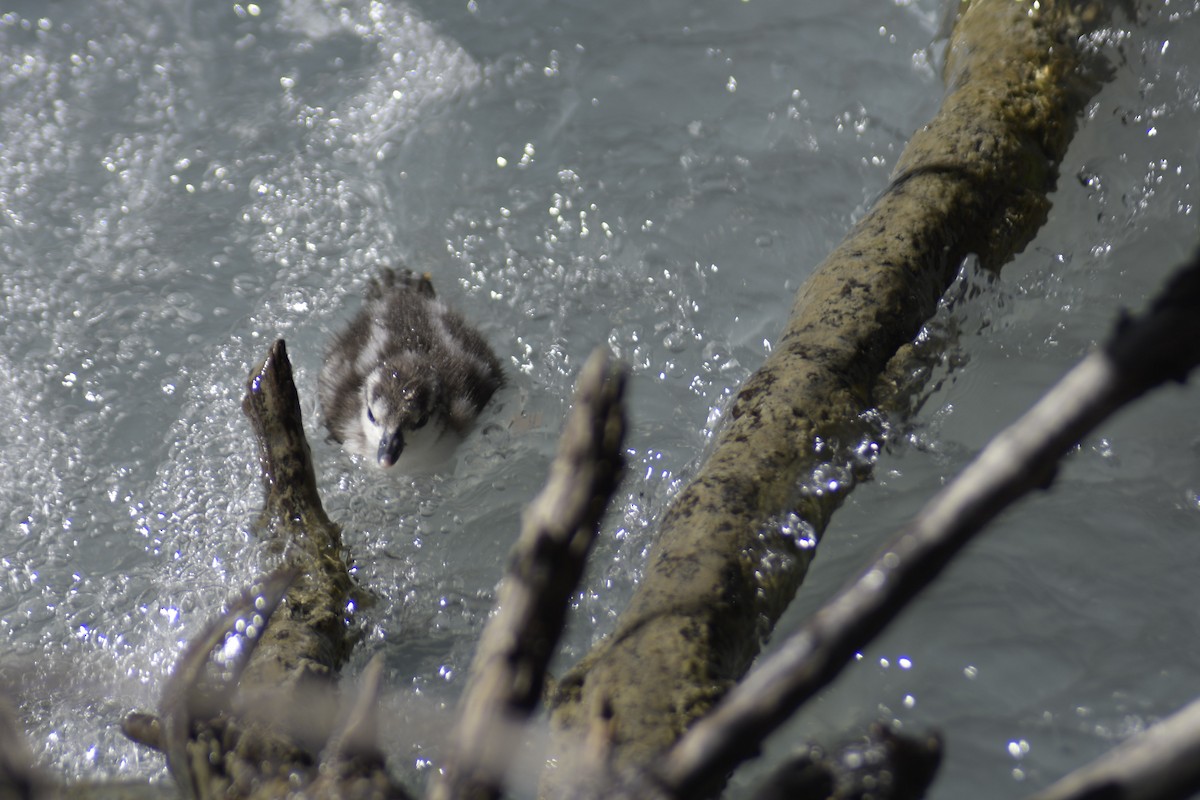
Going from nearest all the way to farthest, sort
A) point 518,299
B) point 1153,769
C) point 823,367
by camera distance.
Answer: point 1153,769, point 823,367, point 518,299

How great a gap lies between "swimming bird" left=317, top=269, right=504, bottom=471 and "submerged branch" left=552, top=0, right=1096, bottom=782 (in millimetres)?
1222

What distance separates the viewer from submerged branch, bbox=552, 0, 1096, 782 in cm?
202

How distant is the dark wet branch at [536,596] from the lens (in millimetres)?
1194

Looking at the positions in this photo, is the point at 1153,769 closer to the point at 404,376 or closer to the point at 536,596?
the point at 536,596

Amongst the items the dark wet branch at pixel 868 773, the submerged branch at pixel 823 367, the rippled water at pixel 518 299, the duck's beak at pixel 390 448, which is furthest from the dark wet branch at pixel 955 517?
the duck's beak at pixel 390 448

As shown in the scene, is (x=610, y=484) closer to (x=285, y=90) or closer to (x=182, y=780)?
(x=182, y=780)

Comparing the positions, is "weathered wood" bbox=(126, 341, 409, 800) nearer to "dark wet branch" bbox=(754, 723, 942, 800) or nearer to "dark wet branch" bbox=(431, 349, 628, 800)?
"dark wet branch" bbox=(431, 349, 628, 800)

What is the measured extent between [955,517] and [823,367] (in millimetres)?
1624

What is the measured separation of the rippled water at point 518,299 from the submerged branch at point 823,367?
0.21 meters

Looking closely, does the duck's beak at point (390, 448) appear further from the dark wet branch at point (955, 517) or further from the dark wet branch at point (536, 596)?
the dark wet branch at point (955, 517)

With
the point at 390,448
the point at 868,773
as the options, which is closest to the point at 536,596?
the point at 868,773

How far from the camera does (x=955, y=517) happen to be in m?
1.06

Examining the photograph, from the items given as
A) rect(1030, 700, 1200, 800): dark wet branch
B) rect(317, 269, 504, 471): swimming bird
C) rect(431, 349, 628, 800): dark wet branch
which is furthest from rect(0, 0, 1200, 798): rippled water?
rect(1030, 700, 1200, 800): dark wet branch

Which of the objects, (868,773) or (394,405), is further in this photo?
(394,405)
